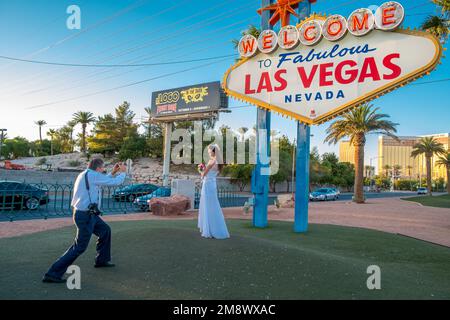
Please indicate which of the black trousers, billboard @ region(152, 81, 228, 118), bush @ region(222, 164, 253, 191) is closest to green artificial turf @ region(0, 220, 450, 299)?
the black trousers

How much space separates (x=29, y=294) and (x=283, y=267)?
346 centimetres

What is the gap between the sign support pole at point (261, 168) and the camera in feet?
36.2

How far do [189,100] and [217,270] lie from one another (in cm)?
2900

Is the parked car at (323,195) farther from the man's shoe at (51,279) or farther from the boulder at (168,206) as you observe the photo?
the man's shoe at (51,279)

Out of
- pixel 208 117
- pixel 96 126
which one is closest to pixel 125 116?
pixel 96 126

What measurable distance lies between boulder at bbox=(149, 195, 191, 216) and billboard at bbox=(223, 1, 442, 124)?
21.3 ft

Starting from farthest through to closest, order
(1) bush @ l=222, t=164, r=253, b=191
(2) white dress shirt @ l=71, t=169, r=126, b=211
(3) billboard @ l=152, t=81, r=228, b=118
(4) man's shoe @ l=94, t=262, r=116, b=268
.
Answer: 1. (1) bush @ l=222, t=164, r=253, b=191
2. (3) billboard @ l=152, t=81, r=228, b=118
3. (4) man's shoe @ l=94, t=262, r=116, b=268
4. (2) white dress shirt @ l=71, t=169, r=126, b=211

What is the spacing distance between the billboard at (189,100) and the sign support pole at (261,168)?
66.2 feet

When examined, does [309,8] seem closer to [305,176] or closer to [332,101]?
[332,101]

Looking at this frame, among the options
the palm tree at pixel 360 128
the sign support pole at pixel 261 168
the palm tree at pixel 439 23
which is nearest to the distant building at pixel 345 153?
the palm tree at pixel 360 128

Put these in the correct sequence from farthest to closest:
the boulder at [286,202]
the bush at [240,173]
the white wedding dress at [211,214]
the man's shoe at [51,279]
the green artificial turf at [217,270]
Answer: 1. the bush at [240,173]
2. the boulder at [286,202]
3. the white wedding dress at [211,214]
4. the man's shoe at [51,279]
5. the green artificial turf at [217,270]

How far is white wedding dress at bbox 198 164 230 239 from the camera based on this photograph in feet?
24.8

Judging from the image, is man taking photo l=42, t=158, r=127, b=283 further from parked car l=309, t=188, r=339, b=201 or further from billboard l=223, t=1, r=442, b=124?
parked car l=309, t=188, r=339, b=201

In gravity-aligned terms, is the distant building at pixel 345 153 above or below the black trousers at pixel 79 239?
above
